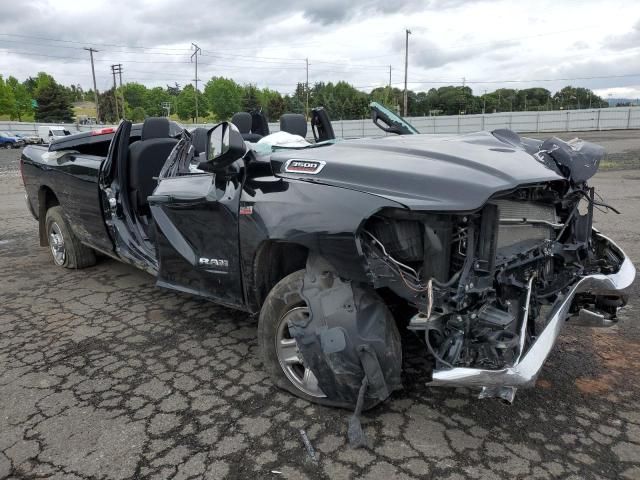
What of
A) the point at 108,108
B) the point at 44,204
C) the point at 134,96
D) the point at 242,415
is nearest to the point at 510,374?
the point at 242,415

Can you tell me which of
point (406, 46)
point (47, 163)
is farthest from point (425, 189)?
point (406, 46)

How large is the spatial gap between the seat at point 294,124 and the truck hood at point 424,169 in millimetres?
1528

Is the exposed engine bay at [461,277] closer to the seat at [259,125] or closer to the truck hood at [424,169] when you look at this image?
the truck hood at [424,169]

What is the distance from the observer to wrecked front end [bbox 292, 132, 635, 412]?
249 cm

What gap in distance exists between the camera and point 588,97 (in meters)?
101

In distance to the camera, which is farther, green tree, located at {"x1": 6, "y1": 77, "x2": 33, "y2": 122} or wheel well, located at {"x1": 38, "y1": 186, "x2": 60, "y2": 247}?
green tree, located at {"x1": 6, "y1": 77, "x2": 33, "y2": 122}

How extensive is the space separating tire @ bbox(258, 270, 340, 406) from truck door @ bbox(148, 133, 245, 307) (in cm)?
43

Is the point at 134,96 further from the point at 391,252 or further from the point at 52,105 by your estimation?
the point at 391,252

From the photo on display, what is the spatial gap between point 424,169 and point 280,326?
47.4 inches

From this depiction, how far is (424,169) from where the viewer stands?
2668 mm

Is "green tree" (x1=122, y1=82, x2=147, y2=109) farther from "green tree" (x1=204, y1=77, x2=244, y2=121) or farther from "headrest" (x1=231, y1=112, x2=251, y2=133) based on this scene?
"headrest" (x1=231, y1=112, x2=251, y2=133)

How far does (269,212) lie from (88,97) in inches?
6634

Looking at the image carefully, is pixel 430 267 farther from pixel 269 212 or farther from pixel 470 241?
pixel 269 212

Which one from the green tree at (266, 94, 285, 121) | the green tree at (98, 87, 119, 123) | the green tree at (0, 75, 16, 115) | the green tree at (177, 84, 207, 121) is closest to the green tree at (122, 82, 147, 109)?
the green tree at (98, 87, 119, 123)
